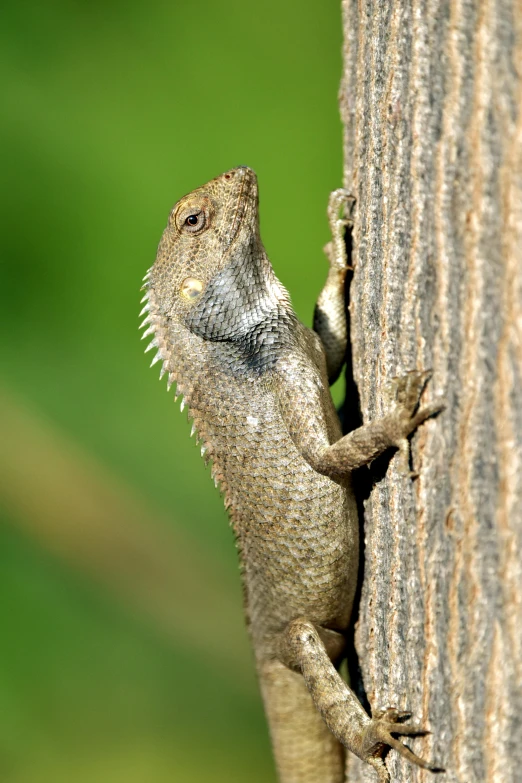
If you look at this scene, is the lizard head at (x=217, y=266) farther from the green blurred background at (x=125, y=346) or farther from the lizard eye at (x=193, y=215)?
the green blurred background at (x=125, y=346)

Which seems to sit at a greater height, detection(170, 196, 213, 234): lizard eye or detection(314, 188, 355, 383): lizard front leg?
detection(170, 196, 213, 234): lizard eye

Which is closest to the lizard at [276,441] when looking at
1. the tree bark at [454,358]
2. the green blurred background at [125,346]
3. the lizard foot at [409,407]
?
the lizard foot at [409,407]

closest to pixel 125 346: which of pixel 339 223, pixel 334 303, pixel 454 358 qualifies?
pixel 334 303

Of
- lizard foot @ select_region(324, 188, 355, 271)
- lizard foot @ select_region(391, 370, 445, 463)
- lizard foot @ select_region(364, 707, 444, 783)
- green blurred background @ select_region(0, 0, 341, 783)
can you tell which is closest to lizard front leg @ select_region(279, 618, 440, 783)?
lizard foot @ select_region(364, 707, 444, 783)

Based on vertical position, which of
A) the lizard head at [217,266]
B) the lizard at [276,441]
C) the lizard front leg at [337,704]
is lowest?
the lizard front leg at [337,704]

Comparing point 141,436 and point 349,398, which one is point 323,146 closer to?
point 141,436

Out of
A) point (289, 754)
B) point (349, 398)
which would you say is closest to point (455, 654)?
point (349, 398)

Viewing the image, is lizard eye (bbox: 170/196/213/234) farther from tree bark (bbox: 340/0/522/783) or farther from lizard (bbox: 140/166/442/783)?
tree bark (bbox: 340/0/522/783)

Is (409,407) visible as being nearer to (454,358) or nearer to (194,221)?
(454,358)
